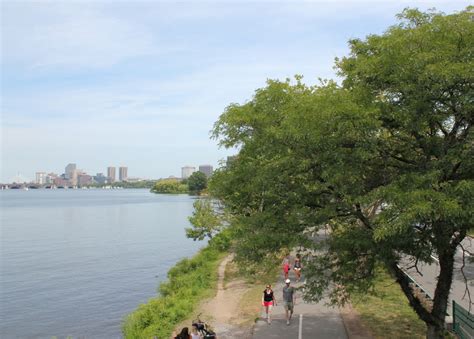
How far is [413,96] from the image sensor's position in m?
11.1

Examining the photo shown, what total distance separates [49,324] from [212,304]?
448 inches

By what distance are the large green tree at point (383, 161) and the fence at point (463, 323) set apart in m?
2.04

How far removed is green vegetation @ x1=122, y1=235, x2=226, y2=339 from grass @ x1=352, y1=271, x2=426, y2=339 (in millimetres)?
7541

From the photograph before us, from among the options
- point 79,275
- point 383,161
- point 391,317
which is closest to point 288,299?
point 391,317

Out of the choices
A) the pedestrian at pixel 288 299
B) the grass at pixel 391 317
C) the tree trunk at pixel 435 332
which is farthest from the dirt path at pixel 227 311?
the tree trunk at pixel 435 332

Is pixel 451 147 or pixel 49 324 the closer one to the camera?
pixel 451 147

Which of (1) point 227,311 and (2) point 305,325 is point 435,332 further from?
(1) point 227,311

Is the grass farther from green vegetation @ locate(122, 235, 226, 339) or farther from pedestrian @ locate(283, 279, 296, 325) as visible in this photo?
green vegetation @ locate(122, 235, 226, 339)

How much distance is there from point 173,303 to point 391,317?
31.7 ft

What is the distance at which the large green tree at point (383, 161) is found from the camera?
10.5m

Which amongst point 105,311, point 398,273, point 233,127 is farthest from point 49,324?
point 398,273

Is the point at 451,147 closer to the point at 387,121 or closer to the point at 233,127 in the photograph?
the point at 387,121

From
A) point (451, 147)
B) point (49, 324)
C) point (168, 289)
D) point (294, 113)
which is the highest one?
point (294, 113)

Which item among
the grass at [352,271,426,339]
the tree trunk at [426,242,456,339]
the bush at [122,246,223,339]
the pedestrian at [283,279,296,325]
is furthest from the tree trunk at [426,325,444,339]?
the bush at [122,246,223,339]
